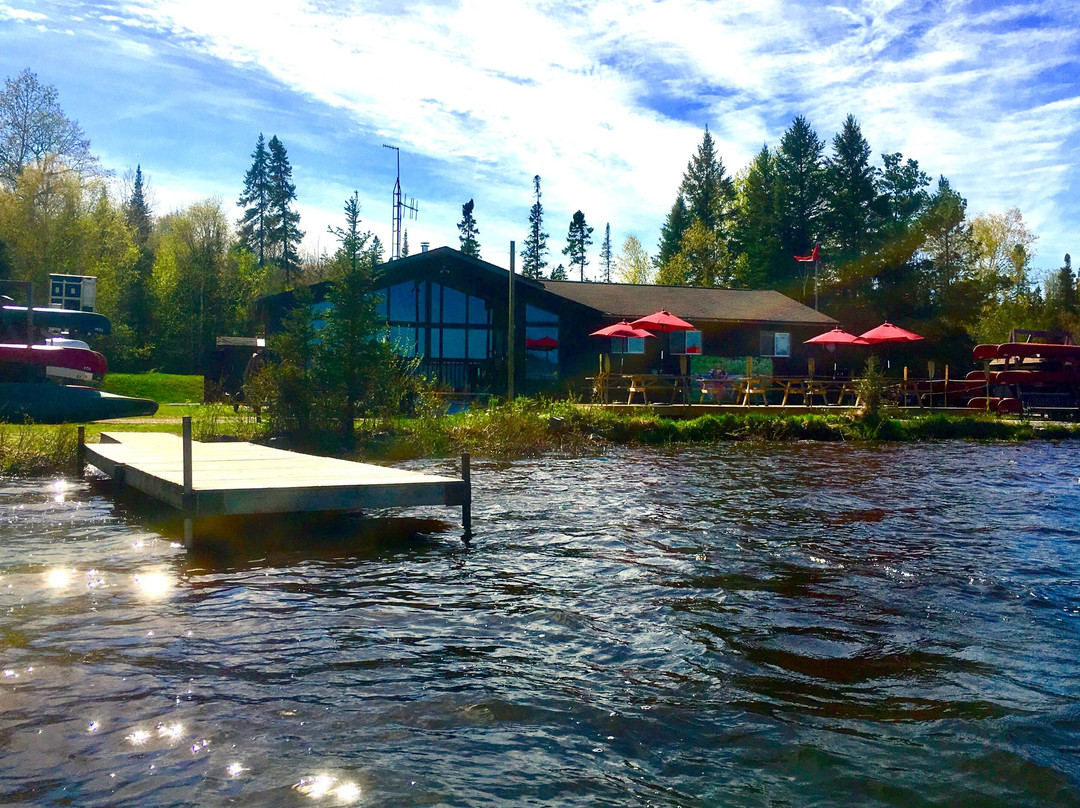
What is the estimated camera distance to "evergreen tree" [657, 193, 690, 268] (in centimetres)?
6888

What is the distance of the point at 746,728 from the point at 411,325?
24301 millimetres

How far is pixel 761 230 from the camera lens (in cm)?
5731

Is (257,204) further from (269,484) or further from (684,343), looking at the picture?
(269,484)

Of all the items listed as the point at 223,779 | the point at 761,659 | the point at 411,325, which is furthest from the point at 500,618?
the point at 411,325

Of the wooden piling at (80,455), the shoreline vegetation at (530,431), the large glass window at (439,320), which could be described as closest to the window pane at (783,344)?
the shoreline vegetation at (530,431)

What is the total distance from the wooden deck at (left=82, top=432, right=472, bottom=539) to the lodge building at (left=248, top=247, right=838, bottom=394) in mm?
14811

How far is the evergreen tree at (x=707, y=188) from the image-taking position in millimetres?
69250

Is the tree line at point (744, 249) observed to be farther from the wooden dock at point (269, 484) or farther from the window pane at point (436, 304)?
the wooden dock at point (269, 484)

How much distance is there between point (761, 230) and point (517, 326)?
33.2 m

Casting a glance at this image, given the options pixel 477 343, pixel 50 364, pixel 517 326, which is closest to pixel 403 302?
pixel 477 343

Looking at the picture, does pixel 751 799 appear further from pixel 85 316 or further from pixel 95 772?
pixel 85 316

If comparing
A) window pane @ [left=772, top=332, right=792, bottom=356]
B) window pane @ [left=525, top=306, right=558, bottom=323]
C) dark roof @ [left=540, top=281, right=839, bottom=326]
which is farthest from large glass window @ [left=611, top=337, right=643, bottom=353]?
window pane @ [left=772, top=332, right=792, bottom=356]

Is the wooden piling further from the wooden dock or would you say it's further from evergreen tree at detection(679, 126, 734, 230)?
evergreen tree at detection(679, 126, 734, 230)

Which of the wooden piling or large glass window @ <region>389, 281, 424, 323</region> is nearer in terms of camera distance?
the wooden piling
